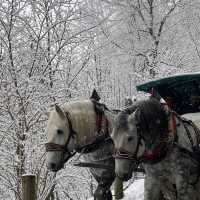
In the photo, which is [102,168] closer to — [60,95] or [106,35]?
[60,95]

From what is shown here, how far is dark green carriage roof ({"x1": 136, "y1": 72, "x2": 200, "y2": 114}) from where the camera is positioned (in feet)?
A: 16.4

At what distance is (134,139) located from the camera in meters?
3.82

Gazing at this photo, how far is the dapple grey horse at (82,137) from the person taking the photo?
4.88 meters

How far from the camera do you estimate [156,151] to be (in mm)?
3883

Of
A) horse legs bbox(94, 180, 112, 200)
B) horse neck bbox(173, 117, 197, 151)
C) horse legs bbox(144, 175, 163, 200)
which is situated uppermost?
horse neck bbox(173, 117, 197, 151)

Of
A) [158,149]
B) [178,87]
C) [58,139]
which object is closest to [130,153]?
[158,149]

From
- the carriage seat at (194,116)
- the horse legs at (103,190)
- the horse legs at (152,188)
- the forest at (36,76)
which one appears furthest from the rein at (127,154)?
the forest at (36,76)

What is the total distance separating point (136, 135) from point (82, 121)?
1277mm

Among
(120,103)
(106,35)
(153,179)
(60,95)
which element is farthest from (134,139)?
(120,103)

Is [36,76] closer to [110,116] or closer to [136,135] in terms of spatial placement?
[110,116]

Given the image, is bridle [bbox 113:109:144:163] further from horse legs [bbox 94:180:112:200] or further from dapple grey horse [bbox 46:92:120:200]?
horse legs [bbox 94:180:112:200]

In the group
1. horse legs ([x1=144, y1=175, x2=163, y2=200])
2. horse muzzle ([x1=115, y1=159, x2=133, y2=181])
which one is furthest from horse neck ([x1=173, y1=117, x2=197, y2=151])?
horse muzzle ([x1=115, y1=159, x2=133, y2=181])

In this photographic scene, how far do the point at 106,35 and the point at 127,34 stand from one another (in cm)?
85

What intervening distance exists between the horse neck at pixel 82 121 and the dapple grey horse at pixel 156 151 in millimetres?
1106
